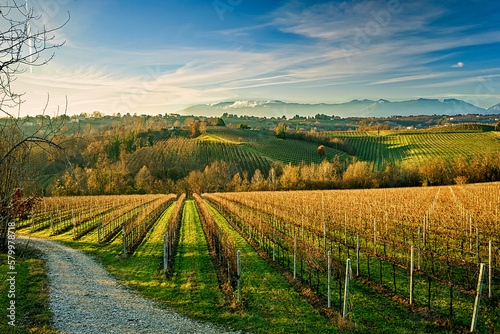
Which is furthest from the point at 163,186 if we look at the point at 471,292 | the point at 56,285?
the point at 471,292

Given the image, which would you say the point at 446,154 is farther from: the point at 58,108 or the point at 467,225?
the point at 58,108

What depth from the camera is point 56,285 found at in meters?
10.4

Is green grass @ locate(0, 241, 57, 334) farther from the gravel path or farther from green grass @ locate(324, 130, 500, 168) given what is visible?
green grass @ locate(324, 130, 500, 168)

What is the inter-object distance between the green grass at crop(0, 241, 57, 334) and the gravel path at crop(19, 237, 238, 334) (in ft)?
0.75

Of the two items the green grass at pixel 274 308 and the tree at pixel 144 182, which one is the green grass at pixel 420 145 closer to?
the tree at pixel 144 182

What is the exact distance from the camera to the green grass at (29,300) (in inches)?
283

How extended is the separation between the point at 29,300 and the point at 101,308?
2.45 m

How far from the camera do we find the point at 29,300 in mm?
8969

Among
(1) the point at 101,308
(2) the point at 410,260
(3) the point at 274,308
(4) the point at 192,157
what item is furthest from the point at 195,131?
(3) the point at 274,308

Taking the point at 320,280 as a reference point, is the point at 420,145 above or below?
above

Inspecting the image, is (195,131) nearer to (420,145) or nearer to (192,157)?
(192,157)

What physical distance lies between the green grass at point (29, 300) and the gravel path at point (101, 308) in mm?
228

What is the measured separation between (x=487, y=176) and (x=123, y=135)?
99.3 metres

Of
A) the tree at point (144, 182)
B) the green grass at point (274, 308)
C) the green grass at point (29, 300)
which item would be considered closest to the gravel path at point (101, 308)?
the green grass at point (29, 300)
